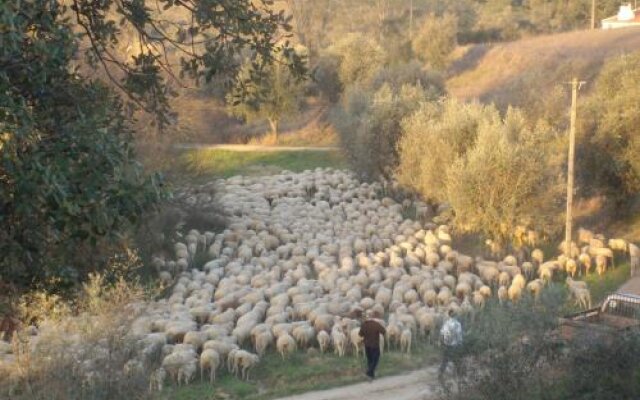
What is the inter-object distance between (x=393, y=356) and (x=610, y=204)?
44.5 feet

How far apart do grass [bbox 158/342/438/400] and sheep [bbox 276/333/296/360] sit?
0.42 feet

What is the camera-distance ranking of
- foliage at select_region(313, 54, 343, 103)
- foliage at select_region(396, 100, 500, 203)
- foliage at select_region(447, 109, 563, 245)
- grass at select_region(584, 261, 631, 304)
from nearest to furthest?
grass at select_region(584, 261, 631, 304)
foliage at select_region(447, 109, 563, 245)
foliage at select_region(396, 100, 500, 203)
foliage at select_region(313, 54, 343, 103)

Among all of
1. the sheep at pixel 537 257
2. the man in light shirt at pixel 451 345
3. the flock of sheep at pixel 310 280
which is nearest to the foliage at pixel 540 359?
the man in light shirt at pixel 451 345

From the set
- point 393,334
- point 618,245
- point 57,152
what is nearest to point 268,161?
point 618,245

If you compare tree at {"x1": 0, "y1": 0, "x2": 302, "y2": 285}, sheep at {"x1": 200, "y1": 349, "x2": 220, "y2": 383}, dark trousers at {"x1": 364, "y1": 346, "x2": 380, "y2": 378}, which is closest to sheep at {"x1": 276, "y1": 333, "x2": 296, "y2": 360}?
sheep at {"x1": 200, "y1": 349, "x2": 220, "y2": 383}

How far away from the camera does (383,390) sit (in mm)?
13758

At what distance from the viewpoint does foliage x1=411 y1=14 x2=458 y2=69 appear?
54562mm

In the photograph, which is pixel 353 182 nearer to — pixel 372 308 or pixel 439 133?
pixel 439 133

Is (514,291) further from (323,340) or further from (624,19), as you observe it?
(624,19)

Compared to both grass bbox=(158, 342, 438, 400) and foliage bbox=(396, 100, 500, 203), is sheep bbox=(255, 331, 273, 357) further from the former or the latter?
foliage bbox=(396, 100, 500, 203)

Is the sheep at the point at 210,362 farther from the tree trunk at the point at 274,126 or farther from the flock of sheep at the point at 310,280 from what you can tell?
the tree trunk at the point at 274,126

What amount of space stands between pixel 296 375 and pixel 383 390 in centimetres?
162

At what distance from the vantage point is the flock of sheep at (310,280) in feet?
50.4

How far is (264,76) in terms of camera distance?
315 inches
